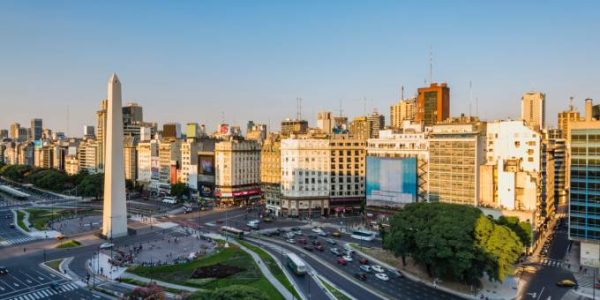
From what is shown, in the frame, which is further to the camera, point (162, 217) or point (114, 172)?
point (162, 217)

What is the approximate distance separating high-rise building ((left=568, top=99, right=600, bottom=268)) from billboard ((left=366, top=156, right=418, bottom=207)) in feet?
108

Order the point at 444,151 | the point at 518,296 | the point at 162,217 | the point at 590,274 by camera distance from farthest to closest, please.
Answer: the point at 162,217 → the point at 444,151 → the point at 590,274 → the point at 518,296

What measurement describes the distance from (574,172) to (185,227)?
77278 mm

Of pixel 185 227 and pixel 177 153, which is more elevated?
pixel 177 153

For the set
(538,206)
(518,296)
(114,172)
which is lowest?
(518,296)

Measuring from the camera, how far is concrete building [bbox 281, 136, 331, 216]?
116125 millimetres

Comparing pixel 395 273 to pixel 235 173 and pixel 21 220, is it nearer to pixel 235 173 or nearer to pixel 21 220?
pixel 235 173

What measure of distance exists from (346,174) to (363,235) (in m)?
30.8

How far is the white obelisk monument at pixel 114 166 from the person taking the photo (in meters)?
85.9

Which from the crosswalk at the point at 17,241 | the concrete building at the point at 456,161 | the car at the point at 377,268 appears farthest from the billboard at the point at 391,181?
the crosswalk at the point at 17,241

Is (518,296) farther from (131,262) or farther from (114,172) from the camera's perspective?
(114,172)

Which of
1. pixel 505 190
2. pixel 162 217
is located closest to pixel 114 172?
pixel 162 217

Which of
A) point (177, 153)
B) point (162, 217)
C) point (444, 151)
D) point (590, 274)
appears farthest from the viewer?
point (177, 153)

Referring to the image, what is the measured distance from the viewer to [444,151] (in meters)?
92.8
